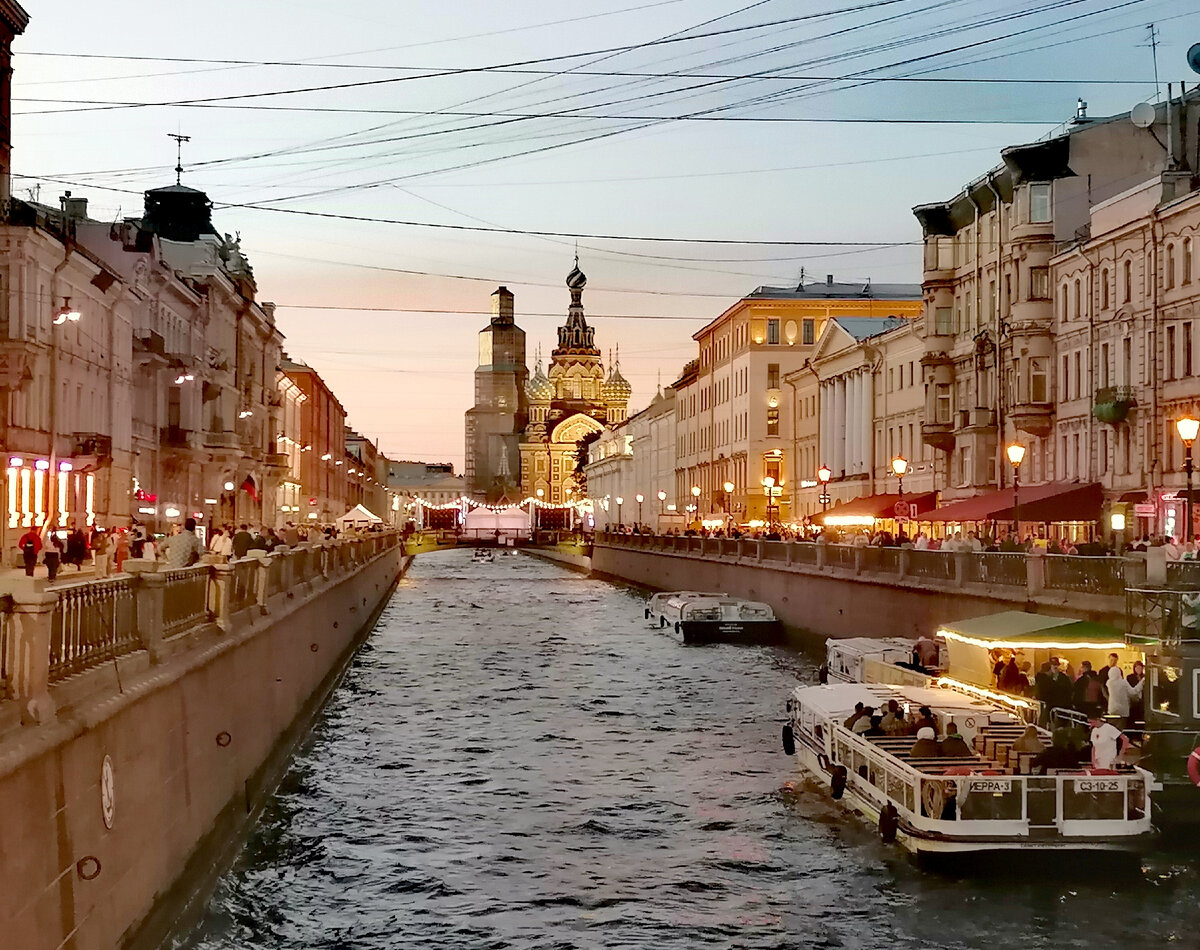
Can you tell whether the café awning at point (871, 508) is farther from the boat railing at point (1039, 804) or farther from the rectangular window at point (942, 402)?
the boat railing at point (1039, 804)

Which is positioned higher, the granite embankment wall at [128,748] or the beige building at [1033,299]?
the beige building at [1033,299]

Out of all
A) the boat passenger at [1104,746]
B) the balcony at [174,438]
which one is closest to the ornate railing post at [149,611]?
the boat passenger at [1104,746]

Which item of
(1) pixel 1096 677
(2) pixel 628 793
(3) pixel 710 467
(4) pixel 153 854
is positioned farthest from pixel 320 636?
(3) pixel 710 467

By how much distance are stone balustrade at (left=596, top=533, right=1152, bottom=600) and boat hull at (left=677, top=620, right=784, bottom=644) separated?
8.33 feet

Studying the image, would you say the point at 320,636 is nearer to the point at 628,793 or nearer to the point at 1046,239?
the point at 628,793

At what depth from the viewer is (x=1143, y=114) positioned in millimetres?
60344

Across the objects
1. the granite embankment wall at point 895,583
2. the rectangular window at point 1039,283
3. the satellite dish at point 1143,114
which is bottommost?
the granite embankment wall at point 895,583

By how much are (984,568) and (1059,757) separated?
55.1 feet

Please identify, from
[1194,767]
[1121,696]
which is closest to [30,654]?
[1194,767]

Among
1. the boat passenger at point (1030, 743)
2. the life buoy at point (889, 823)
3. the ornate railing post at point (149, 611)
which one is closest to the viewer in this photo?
the ornate railing post at point (149, 611)

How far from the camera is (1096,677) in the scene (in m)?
27.0

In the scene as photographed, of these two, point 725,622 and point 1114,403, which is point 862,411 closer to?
point 725,622

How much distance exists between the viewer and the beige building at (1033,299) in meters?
60.7

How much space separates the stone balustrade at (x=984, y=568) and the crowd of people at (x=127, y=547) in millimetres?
15378
